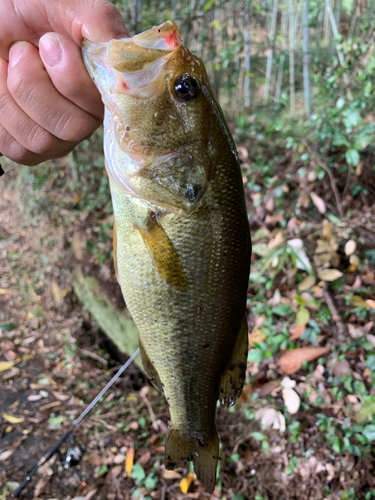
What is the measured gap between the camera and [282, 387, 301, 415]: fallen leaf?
2307 millimetres

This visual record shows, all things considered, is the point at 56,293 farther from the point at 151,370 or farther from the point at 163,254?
the point at 163,254

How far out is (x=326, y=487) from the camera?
219cm

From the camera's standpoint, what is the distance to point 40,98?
1.04 metres

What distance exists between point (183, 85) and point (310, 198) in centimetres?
261

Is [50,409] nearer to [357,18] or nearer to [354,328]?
[354,328]

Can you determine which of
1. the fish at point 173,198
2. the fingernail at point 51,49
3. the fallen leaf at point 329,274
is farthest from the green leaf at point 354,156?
the fingernail at point 51,49

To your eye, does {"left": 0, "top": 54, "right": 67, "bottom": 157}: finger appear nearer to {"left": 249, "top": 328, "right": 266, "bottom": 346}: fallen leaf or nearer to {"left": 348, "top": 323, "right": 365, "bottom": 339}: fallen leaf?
{"left": 249, "top": 328, "right": 266, "bottom": 346}: fallen leaf

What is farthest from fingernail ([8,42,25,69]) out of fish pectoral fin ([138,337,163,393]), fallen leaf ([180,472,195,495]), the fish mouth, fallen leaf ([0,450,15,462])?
fallen leaf ([0,450,15,462])

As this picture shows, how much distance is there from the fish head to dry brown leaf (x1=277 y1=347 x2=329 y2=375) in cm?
191

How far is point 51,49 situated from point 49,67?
5cm

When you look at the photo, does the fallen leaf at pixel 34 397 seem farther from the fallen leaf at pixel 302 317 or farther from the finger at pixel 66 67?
the finger at pixel 66 67

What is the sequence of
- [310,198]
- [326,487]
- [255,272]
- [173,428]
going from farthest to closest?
[310,198] < [255,272] < [326,487] < [173,428]

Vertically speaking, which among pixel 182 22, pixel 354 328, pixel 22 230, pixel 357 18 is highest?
pixel 182 22

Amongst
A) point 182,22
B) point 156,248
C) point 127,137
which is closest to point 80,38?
point 127,137
